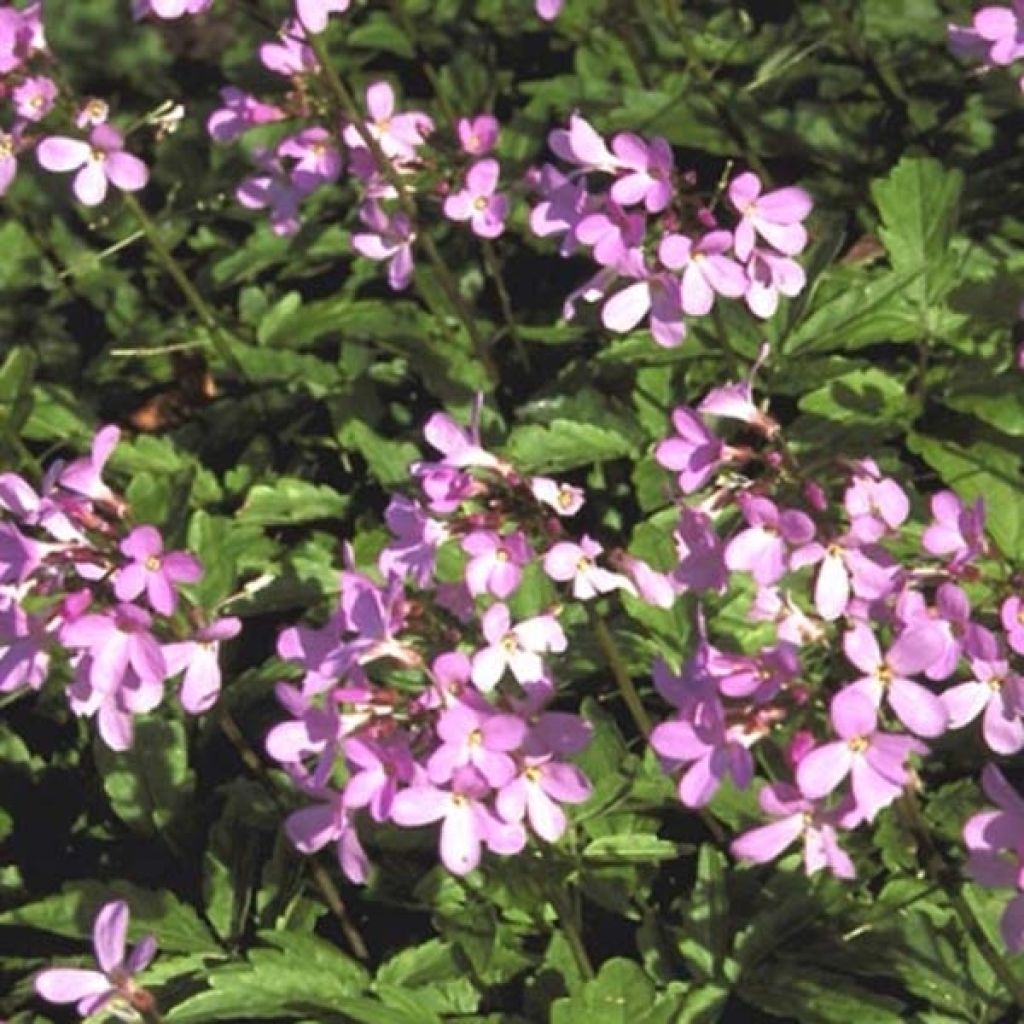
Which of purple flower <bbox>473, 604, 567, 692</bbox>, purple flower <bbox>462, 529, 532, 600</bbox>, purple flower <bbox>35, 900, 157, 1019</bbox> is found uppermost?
purple flower <bbox>462, 529, 532, 600</bbox>

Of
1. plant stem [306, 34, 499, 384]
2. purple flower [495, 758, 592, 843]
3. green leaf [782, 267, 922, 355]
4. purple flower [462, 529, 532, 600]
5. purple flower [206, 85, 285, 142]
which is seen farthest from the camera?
purple flower [206, 85, 285, 142]

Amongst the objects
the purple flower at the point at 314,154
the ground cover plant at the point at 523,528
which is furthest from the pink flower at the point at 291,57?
the purple flower at the point at 314,154

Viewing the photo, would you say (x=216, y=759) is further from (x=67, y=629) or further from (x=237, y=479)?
(x=67, y=629)

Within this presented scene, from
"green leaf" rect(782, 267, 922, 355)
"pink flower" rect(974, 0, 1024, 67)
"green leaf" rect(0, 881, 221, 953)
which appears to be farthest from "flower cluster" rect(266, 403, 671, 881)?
"pink flower" rect(974, 0, 1024, 67)

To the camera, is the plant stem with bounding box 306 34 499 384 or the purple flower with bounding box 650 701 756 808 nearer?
the purple flower with bounding box 650 701 756 808

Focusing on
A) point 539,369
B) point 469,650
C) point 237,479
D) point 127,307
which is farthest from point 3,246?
point 469,650

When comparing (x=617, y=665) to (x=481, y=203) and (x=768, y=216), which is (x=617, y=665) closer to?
(x=768, y=216)

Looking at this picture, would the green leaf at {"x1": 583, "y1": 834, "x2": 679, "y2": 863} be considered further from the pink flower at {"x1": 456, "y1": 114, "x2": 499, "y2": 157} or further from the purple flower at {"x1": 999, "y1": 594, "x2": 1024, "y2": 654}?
the pink flower at {"x1": 456, "y1": 114, "x2": 499, "y2": 157}
